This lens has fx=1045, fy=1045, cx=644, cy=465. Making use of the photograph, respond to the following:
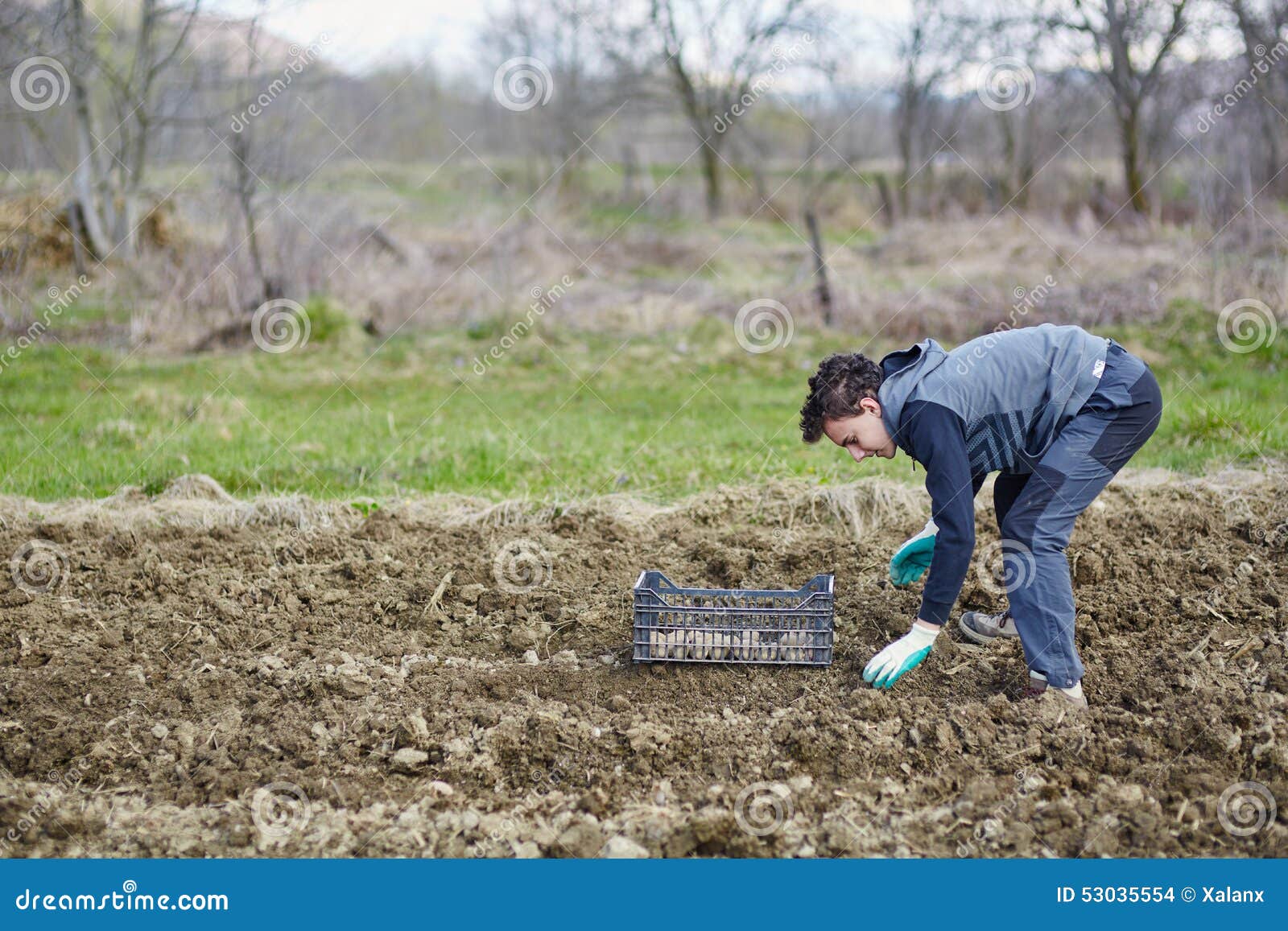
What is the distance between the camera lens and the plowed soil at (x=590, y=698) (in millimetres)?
3170

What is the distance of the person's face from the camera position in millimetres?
3490

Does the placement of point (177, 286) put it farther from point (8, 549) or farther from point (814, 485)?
point (814, 485)

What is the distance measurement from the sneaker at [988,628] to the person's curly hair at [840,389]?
131 centimetres

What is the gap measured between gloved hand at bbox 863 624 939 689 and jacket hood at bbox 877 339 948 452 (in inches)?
25.9

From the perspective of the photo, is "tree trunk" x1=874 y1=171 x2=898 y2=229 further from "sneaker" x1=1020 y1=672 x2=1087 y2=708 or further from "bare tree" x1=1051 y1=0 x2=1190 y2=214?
"sneaker" x1=1020 y1=672 x2=1087 y2=708

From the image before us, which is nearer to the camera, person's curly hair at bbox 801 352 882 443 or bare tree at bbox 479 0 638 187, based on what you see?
person's curly hair at bbox 801 352 882 443

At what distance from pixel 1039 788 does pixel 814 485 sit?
110 inches

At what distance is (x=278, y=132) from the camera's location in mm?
12328

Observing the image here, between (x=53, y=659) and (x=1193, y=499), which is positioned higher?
(x=1193, y=499)

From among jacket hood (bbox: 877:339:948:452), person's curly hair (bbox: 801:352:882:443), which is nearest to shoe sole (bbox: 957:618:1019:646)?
jacket hood (bbox: 877:339:948:452)

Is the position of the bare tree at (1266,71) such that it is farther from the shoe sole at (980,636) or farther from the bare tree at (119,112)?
the bare tree at (119,112)

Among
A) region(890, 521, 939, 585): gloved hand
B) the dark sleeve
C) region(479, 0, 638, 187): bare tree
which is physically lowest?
region(890, 521, 939, 585): gloved hand

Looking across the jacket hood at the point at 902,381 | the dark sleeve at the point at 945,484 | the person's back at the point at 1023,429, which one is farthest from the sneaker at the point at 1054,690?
the jacket hood at the point at 902,381

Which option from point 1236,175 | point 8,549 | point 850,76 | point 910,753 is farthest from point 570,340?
point 850,76
